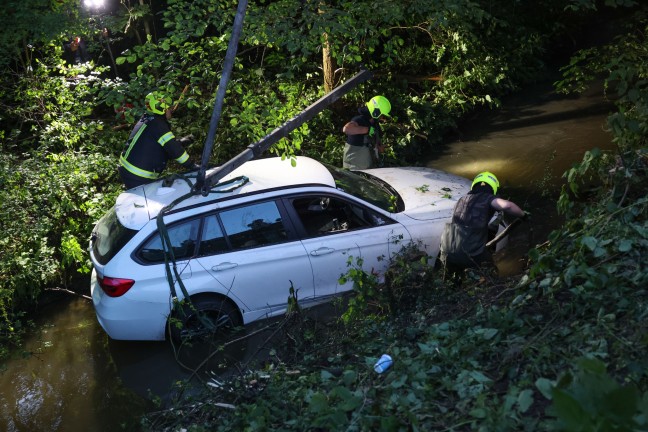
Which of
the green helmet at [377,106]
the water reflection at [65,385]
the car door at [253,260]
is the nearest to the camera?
the water reflection at [65,385]

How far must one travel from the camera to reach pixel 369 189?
7395mm

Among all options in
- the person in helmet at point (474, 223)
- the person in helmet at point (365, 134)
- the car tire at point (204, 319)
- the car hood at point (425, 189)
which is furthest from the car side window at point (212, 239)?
the person in helmet at point (365, 134)

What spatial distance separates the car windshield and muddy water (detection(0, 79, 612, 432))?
1431mm

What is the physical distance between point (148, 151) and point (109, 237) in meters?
1.45

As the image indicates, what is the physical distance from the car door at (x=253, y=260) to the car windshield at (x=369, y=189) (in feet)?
2.89

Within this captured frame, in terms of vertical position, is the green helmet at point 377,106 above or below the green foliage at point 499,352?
above

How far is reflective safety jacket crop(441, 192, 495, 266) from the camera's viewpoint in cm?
640

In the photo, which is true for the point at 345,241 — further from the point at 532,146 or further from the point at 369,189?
the point at 532,146

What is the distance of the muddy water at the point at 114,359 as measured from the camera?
20.7ft

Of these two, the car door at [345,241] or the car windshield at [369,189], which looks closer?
the car door at [345,241]

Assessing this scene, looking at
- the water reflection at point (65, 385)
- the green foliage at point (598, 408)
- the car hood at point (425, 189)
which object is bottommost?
the water reflection at point (65, 385)

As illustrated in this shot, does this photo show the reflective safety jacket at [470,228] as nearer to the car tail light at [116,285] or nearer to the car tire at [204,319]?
the car tire at [204,319]

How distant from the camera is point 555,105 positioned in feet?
41.6

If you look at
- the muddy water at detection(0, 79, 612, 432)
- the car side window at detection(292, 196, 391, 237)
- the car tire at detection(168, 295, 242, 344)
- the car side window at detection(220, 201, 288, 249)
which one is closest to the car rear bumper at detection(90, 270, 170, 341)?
the car tire at detection(168, 295, 242, 344)
